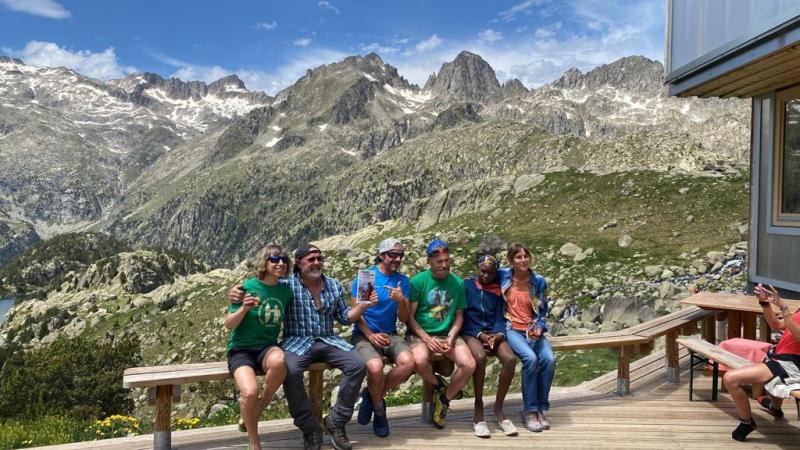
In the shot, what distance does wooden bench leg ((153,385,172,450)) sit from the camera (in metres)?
6.34

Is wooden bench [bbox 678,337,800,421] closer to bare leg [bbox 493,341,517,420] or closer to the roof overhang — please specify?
bare leg [bbox 493,341,517,420]

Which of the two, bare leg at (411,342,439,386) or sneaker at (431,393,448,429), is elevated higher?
bare leg at (411,342,439,386)

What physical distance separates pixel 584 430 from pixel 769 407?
237 cm

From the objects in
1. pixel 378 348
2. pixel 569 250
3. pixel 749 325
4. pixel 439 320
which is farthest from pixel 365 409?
pixel 569 250

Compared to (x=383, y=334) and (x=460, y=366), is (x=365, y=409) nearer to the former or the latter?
(x=383, y=334)

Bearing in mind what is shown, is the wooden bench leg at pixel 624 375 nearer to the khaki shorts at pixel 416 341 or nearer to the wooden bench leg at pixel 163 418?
the khaki shorts at pixel 416 341

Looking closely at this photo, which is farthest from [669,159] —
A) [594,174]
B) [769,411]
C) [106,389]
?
[769,411]

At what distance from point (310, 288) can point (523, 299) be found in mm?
2798

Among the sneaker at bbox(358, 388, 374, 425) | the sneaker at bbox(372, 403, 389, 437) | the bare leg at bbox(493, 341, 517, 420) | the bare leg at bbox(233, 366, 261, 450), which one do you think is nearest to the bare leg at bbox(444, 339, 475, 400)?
the bare leg at bbox(493, 341, 517, 420)

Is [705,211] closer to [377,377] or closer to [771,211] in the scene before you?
[771,211]

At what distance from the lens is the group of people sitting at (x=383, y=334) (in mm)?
6391

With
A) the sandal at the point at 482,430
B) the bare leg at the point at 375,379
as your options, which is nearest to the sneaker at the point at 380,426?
the bare leg at the point at 375,379

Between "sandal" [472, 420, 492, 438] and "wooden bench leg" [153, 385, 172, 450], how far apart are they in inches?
140

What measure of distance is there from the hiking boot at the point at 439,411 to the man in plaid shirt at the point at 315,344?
3.83 ft
